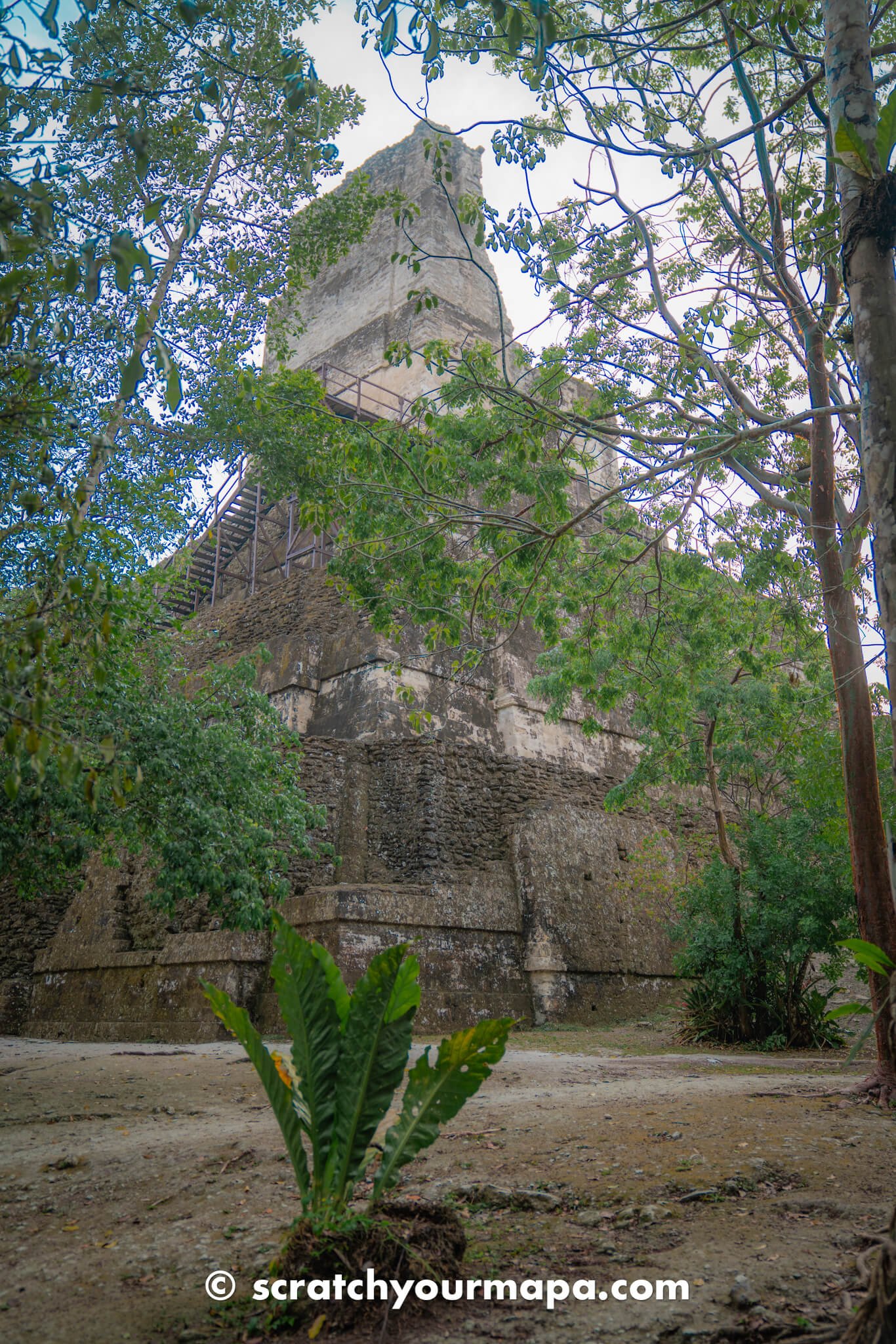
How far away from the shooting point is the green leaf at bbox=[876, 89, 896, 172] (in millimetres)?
3143

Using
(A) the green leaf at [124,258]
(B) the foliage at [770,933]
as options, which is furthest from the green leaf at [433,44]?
(B) the foliage at [770,933]

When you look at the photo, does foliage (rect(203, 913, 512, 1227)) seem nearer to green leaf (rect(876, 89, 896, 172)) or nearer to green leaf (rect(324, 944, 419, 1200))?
green leaf (rect(324, 944, 419, 1200))

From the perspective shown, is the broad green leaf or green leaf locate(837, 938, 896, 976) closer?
the broad green leaf

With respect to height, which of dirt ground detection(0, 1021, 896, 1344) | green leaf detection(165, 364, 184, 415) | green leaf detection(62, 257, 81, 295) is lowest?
dirt ground detection(0, 1021, 896, 1344)

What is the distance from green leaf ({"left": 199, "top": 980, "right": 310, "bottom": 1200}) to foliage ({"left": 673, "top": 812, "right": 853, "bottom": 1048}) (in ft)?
22.1

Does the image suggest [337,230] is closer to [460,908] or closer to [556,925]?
[460,908]

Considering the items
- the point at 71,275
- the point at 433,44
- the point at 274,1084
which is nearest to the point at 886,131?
the point at 433,44

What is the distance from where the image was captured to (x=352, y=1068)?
2.49 meters

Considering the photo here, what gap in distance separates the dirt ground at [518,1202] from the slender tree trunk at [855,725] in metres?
0.88

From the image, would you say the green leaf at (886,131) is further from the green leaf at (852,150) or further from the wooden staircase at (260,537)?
the wooden staircase at (260,537)

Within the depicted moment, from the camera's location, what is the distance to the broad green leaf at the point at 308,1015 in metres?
2.52

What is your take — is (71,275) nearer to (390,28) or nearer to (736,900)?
(390,28)

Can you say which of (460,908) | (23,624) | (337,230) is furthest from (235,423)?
(23,624)

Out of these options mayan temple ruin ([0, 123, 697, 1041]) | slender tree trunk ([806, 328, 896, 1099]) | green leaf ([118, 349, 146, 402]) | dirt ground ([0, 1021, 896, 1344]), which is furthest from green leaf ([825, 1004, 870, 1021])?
green leaf ([118, 349, 146, 402])
